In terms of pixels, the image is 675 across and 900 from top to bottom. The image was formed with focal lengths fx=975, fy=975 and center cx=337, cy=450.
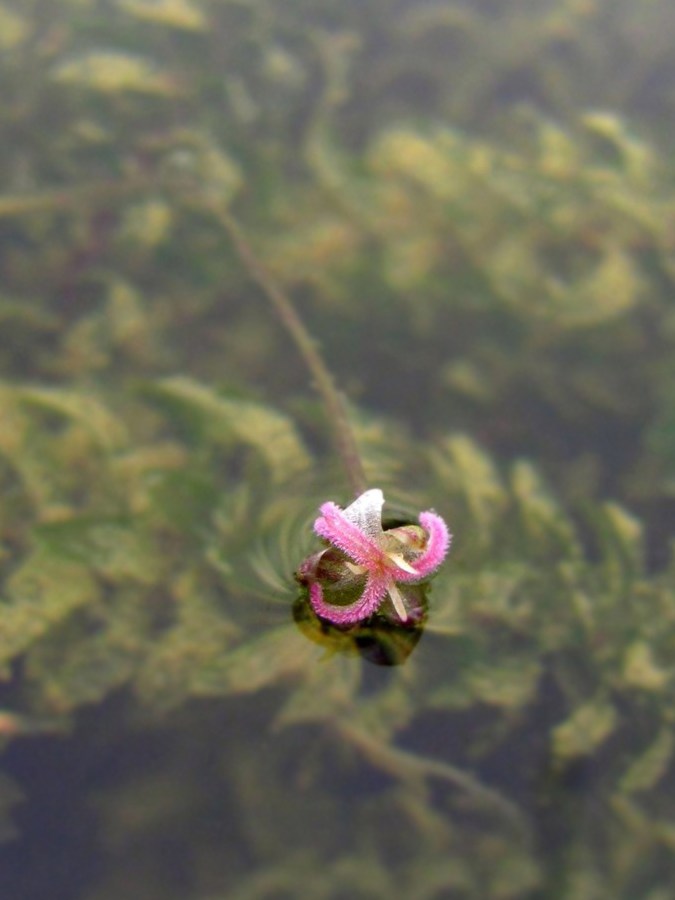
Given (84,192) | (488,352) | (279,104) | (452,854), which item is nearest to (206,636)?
(452,854)

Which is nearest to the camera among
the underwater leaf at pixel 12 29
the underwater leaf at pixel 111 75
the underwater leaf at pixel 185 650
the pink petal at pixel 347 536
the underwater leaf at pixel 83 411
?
the pink petal at pixel 347 536

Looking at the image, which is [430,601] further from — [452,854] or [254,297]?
[254,297]

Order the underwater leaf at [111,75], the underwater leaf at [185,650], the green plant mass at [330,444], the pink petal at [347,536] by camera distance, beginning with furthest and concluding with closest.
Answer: the underwater leaf at [111,75] < the underwater leaf at [185,650] < the green plant mass at [330,444] < the pink petal at [347,536]

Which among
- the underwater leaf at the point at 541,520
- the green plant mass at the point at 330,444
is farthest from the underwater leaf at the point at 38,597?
the underwater leaf at the point at 541,520

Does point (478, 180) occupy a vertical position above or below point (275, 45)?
below

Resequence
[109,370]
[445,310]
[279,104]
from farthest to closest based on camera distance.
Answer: [279,104]
[445,310]
[109,370]

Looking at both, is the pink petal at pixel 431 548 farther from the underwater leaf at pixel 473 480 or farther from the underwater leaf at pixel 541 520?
the underwater leaf at pixel 541 520
